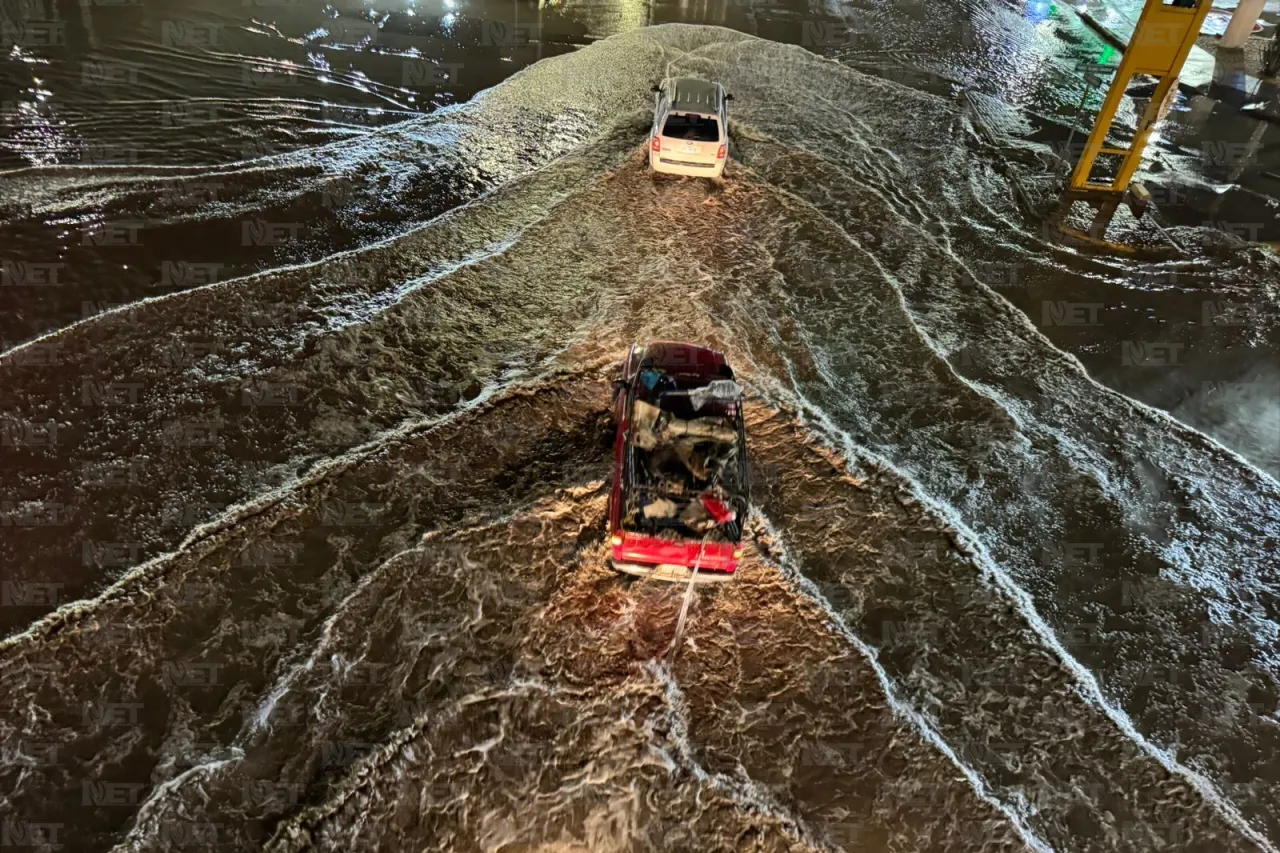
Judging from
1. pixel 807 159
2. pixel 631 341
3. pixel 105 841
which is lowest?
pixel 105 841

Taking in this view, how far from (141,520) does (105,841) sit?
3247 mm

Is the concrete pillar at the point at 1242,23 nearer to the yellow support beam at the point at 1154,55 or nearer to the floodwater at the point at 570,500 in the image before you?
the yellow support beam at the point at 1154,55

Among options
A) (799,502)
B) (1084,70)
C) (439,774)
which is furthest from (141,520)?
(1084,70)

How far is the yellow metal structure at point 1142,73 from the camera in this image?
12.2 metres

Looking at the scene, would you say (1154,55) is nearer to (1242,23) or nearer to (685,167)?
(685,167)

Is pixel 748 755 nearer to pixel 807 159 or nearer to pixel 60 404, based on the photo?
pixel 60 404

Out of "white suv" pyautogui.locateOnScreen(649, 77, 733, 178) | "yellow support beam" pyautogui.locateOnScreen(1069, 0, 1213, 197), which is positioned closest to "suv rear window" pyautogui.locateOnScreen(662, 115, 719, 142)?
"white suv" pyautogui.locateOnScreen(649, 77, 733, 178)

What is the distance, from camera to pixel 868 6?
24.8 meters

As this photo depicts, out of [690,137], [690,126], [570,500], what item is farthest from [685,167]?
[570,500]

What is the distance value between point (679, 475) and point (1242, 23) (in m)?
30.3

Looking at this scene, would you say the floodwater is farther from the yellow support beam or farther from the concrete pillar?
the concrete pillar

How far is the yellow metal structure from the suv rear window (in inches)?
291

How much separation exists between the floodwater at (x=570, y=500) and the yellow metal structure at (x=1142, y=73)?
102 cm

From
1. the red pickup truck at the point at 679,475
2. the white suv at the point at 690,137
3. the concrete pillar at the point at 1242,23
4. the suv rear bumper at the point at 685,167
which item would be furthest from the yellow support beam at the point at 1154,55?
the concrete pillar at the point at 1242,23
